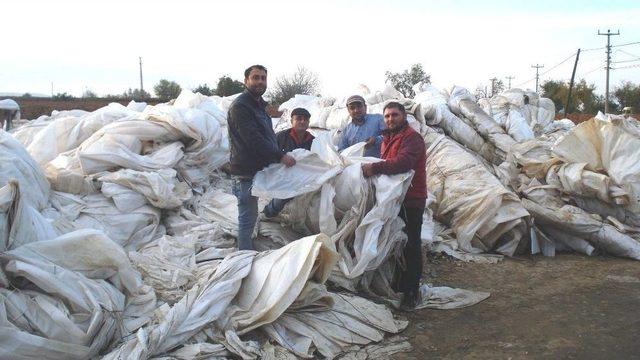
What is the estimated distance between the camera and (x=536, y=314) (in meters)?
3.30

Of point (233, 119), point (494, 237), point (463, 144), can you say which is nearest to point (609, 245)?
point (494, 237)

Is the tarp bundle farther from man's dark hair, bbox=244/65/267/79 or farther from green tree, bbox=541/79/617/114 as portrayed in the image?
green tree, bbox=541/79/617/114

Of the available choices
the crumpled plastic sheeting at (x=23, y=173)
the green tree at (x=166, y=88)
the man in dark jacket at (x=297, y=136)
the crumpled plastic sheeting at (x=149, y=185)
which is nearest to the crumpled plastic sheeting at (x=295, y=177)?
the man in dark jacket at (x=297, y=136)

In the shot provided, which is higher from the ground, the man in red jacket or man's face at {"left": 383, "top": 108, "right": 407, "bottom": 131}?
man's face at {"left": 383, "top": 108, "right": 407, "bottom": 131}

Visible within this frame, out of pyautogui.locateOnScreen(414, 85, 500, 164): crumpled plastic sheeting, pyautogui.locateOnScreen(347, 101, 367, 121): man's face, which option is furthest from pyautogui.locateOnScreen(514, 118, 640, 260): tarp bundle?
pyautogui.locateOnScreen(347, 101, 367, 121): man's face

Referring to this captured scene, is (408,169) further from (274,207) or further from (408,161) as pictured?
(274,207)

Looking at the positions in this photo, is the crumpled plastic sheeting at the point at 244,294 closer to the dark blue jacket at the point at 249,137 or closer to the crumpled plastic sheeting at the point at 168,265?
the crumpled plastic sheeting at the point at 168,265

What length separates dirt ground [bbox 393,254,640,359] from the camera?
281cm

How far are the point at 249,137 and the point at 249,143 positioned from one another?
39 millimetres

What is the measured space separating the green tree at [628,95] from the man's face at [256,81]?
34.3 m

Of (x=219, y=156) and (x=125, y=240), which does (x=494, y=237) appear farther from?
(x=125, y=240)

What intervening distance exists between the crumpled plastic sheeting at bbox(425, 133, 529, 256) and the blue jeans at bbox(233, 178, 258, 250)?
2.06 m

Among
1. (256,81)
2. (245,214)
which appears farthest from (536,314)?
(256,81)

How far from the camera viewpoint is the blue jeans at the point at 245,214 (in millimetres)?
3438
